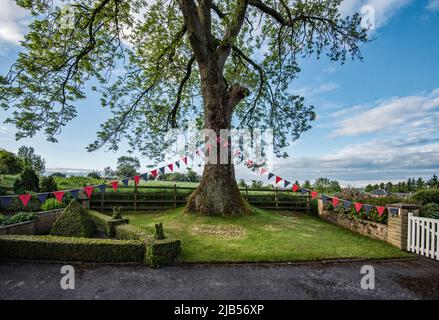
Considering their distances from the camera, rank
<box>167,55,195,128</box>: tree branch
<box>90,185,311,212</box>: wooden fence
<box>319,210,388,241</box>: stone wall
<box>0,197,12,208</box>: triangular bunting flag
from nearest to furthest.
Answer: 1. <box>319,210,388,241</box>: stone wall
2. <box>0,197,12,208</box>: triangular bunting flag
3. <box>90,185,311,212</box>: wooden fence
4. <box>167,55,195,128</box>: tree branch

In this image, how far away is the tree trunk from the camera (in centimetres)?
1040

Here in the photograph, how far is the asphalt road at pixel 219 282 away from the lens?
376cm

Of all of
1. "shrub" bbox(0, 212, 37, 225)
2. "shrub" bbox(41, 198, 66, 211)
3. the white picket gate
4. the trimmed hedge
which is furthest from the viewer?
"shrub" bbox(41, 198, 66, 211)

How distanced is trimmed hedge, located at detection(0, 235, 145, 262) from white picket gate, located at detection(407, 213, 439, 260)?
24.0 feet

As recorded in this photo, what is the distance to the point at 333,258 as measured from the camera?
A: 5602 mm

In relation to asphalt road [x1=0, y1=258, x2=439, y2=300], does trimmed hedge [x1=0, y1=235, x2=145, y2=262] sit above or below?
above

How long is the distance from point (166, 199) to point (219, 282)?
9.97 m

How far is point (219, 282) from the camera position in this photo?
4199 millimetres

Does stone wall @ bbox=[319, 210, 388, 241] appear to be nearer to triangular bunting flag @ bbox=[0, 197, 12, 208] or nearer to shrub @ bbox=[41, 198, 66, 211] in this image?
shrub @ bbox=[41, 198, 66, 211]

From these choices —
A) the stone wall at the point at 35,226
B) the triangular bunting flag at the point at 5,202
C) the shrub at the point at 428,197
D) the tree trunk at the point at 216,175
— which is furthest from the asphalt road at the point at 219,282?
the shrub at the point at 428,197

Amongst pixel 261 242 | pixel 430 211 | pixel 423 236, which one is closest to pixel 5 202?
pixel 261 242

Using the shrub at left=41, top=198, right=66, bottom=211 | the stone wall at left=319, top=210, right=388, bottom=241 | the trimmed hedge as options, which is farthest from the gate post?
the shrub at left=41, top=198, right=66, bottom=211
